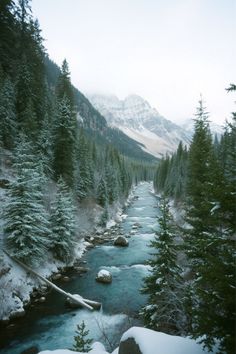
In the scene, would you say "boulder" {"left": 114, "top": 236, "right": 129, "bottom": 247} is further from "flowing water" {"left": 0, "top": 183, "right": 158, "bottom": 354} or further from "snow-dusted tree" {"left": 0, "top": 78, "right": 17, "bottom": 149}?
"snow-dusted tree" {"left": 0, "top": 78, "right": 17, "bottom": 149}

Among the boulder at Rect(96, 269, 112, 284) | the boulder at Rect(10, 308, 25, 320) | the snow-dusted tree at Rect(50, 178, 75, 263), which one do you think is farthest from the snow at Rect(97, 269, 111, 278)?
the boulder at Rect(10, 308, 25, 320)

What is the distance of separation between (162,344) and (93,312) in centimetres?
1302

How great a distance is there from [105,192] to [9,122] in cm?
2166

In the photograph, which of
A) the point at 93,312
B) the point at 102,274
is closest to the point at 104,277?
the point at 102,274

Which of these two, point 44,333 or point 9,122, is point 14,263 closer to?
point 44,333

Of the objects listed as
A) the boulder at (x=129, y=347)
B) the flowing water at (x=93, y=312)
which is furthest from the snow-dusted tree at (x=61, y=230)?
the boulder at (x=129, y=347)

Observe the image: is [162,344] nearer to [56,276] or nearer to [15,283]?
[15,283]

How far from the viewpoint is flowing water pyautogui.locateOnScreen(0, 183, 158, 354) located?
15000mm

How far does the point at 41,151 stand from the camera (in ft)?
105

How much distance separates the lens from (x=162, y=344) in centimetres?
678

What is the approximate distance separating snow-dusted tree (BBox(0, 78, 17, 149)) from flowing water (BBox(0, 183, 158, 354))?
17.5 m

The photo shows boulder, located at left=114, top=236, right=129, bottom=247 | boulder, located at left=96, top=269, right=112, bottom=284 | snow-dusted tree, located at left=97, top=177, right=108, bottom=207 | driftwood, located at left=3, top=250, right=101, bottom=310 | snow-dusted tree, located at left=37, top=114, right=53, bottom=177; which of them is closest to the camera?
driftwood, located at left=3, top=250, right=101, bottom=310

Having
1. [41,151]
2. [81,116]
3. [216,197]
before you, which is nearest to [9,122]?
[41,151]

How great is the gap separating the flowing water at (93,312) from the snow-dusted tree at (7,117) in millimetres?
17487
